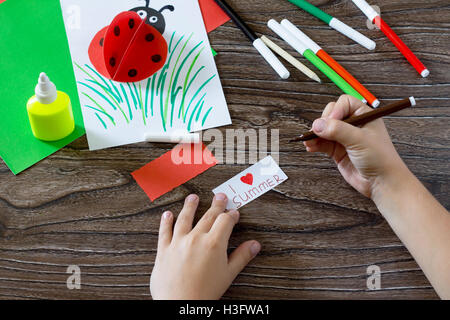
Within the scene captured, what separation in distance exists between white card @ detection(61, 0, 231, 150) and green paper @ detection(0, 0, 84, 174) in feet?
0.06

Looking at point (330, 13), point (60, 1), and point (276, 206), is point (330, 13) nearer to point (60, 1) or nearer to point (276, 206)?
point (276, 206)

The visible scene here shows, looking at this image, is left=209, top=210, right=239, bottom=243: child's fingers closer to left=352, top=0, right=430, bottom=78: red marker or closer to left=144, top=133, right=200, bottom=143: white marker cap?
left=144, top=133, right=200, bottom=143: white marker cap

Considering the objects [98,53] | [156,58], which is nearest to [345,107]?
[156,58]

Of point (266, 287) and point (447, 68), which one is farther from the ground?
point (447, 68)

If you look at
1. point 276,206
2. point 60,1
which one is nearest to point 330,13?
point 276,206

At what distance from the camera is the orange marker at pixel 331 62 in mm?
832

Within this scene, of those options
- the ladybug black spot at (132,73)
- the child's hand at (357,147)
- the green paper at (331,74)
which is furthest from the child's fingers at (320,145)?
the ladybug black spot at (132,73)

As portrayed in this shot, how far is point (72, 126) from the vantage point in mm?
782

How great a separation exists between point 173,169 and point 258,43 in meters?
0.30

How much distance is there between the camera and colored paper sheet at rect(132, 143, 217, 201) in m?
0.76

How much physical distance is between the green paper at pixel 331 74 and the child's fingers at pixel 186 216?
1.09 ft

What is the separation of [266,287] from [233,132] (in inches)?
10.5

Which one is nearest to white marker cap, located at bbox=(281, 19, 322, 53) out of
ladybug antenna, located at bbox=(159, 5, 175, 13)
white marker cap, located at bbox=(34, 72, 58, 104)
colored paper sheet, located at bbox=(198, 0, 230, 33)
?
colored paper sheet, located at bbox=(198, 0, 230, 33)

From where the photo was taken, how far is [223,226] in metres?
0.72
